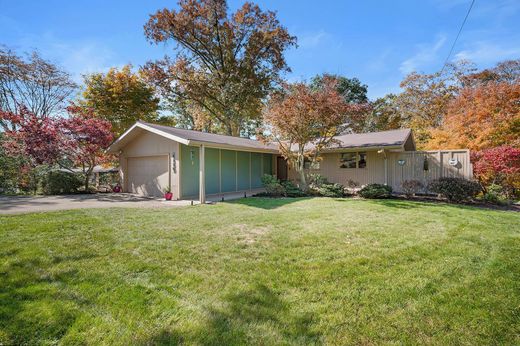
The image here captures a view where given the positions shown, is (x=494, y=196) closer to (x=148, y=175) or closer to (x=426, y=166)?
(x=426, y=166)

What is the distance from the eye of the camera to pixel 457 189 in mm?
9422

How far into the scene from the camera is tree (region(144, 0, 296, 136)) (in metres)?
20.1

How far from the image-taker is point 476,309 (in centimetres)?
260

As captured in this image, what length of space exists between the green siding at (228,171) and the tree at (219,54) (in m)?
9.81

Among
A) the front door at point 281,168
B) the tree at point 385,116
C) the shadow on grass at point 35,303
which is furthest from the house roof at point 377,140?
the shadow on grass at point 35,303

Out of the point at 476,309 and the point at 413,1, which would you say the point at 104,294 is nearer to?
the point at 476,309

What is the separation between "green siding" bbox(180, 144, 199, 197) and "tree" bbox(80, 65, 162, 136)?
38.9 feet

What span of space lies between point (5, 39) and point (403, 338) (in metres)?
26.2

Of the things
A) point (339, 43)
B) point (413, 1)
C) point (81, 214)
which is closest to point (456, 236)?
point (413, 1)

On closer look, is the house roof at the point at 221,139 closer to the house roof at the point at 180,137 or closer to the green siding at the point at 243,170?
the house roof at the point at 180,137

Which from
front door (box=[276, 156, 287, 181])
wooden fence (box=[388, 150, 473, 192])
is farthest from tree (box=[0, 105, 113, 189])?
wooden fence (box=[388, 150, 473, 192])

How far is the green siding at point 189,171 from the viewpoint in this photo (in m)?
11.1

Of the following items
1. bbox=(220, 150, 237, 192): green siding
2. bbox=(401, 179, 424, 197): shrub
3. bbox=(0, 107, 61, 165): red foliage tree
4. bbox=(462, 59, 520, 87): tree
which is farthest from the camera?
bbox=(462, 59, 520, 87): tree

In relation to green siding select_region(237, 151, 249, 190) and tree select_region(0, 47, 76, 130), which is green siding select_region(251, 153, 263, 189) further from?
tree select_region(0, 47, 76, 130)
